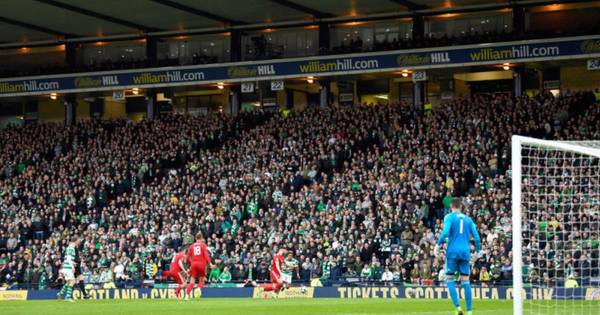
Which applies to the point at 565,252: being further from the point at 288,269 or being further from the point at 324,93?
the point at 324,93

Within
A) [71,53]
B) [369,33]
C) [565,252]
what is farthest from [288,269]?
[71,53]

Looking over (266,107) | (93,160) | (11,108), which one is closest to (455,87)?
(266,107)

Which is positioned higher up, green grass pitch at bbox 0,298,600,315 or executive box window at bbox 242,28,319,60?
executive box window at bbox 242,28,319,60

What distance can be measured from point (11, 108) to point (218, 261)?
111 feet

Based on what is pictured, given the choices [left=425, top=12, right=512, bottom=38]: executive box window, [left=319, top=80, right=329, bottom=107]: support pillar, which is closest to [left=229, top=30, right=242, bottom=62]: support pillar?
[left=319, top=80, right=329, bottom=107]: support pillar

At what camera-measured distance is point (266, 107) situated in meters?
59.9

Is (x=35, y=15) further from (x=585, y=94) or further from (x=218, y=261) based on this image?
(x=585, y=94)

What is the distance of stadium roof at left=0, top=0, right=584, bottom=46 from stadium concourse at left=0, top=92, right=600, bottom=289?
17.0 feet

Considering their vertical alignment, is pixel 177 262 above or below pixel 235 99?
below

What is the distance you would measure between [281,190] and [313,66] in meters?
9.73

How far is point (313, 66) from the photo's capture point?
52.2 meters

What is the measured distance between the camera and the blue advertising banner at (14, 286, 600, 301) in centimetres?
2700

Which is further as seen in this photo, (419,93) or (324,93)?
(324,93)

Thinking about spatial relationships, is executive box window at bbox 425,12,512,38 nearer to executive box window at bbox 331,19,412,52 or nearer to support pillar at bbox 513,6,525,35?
support pillar at bbox 513,6,525,35
